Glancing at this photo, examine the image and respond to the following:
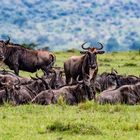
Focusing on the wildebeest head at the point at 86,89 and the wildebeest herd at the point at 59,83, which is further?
the wildebeest head at the point at 86,89

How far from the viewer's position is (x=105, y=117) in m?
13.9

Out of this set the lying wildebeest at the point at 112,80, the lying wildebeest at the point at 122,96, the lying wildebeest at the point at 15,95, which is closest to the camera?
the lying wildebeest at the point at 15,95

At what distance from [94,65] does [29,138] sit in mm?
8951

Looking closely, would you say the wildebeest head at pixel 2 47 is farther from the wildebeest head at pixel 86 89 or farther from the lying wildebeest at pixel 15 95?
the wildebeest head at pixel 86 89

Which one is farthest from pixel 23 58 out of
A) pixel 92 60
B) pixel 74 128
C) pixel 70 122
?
pixel 74 128

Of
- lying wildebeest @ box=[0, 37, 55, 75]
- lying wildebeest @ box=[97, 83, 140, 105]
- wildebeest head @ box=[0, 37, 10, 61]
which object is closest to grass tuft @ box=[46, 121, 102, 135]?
lying wildebeest @ box=[97, 83, 140, 105]

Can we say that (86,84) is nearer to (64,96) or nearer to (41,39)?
(64,96)

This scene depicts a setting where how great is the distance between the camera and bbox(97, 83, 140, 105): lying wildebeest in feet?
57.7

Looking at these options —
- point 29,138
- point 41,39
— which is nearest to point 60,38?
point 41,39

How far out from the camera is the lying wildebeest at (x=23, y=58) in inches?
950

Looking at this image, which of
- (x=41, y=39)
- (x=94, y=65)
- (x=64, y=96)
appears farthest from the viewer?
(x=41, y=39)

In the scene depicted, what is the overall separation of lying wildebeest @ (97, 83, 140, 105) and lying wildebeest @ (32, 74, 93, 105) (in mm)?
555

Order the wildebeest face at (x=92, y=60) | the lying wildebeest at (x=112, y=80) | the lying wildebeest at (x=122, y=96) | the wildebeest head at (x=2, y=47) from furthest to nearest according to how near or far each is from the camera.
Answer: the wildebeest head at (x=2, y=47) < the lying wildebeest at (x=112, y=80) < the wildebeest face at (x=92, y=60) < the lying wildebeest at (x=122, y=96)

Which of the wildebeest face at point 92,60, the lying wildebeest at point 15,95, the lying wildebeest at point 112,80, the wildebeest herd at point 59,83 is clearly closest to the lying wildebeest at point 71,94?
the wildebeest herd at point 59,83
